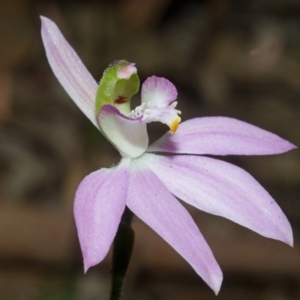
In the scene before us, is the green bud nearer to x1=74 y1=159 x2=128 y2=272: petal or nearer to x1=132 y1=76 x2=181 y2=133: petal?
x1=132 y1=76 x2=181 y2=133: petal

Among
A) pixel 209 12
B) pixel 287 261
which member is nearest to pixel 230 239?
pixel 287 261

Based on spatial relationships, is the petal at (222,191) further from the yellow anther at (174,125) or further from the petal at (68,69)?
the petal at (68,69)

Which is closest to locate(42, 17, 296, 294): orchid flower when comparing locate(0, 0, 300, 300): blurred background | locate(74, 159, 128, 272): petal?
locate(74, 159, 128, 272): petal

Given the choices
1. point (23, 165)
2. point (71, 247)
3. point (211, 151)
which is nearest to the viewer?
point (211, 151)

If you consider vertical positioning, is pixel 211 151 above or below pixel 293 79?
above

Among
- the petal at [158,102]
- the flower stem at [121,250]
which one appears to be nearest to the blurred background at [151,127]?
the flower stem at [121,250]

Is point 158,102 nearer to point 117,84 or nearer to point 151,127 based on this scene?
point 117,84

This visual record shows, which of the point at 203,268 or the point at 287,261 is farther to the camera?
the point at 287,261

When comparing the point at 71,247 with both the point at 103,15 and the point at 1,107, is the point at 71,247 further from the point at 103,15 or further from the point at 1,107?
the point at 103,15
